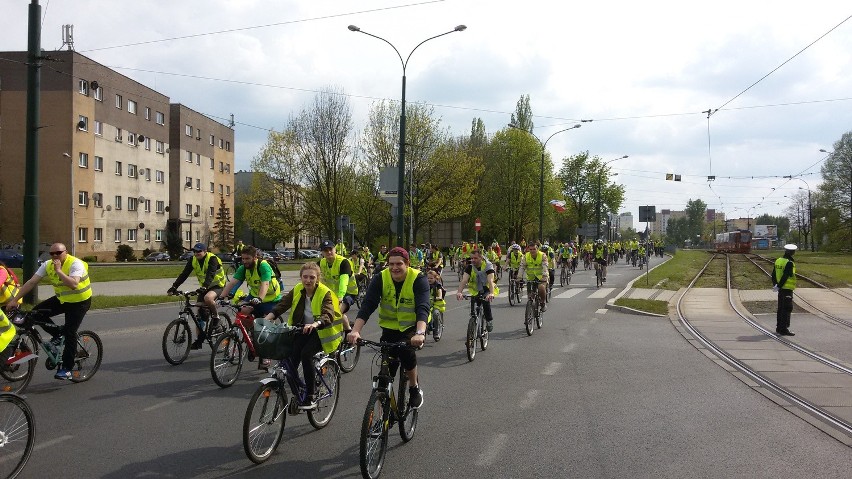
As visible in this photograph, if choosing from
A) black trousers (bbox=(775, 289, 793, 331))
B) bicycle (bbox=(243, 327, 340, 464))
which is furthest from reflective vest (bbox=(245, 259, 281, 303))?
black trousers (bbox=(775, 289, 793, 331))

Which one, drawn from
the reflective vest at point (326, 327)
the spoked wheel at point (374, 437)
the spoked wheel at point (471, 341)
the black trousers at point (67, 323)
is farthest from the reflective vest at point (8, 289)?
the spoked wheel at point (471, 341)

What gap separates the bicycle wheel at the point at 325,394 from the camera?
19.4 feet

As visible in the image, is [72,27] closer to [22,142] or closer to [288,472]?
[22,142]

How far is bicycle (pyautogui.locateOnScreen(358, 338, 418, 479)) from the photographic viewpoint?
4609mm

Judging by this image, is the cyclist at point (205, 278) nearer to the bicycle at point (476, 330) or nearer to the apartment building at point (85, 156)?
the bicycle at point (476, 330)

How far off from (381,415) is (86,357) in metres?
4.97

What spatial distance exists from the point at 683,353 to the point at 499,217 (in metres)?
51.6

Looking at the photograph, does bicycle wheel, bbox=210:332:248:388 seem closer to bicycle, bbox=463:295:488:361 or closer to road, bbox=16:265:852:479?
road, bbox=16:265:852:479

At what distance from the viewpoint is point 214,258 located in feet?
32.5

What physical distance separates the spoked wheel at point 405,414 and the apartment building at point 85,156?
4241 centimetres

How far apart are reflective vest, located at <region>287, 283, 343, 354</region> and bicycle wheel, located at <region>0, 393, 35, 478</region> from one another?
2127mm

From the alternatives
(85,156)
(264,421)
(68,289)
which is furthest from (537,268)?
(85,156)

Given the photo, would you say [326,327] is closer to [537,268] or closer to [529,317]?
[529,317]

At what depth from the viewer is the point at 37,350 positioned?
26.4 feet
